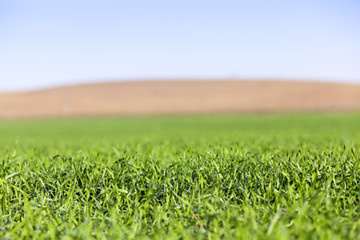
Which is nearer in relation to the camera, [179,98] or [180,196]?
[180,196]

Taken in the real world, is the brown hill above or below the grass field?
below

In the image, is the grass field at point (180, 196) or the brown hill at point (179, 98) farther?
the brown hill at point (179, 98)

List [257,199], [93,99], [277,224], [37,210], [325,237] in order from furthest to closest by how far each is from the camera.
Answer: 1. [93,99]
2. [257,199]
3. [37,210]
4. [277,224]
5. [325,237]

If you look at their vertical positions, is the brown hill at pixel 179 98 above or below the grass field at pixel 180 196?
below

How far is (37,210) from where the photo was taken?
3.11 metres

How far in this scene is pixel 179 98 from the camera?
83.3m

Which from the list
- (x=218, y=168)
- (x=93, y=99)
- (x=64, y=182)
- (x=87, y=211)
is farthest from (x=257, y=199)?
(x=93, y=99)

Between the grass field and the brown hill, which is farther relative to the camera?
the brown hill

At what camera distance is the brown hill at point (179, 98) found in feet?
234

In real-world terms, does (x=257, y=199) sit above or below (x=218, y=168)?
below

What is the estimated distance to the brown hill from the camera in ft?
234

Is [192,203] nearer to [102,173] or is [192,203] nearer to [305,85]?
[102,173]

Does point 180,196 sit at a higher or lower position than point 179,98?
higher

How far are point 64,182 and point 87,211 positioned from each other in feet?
1.67
